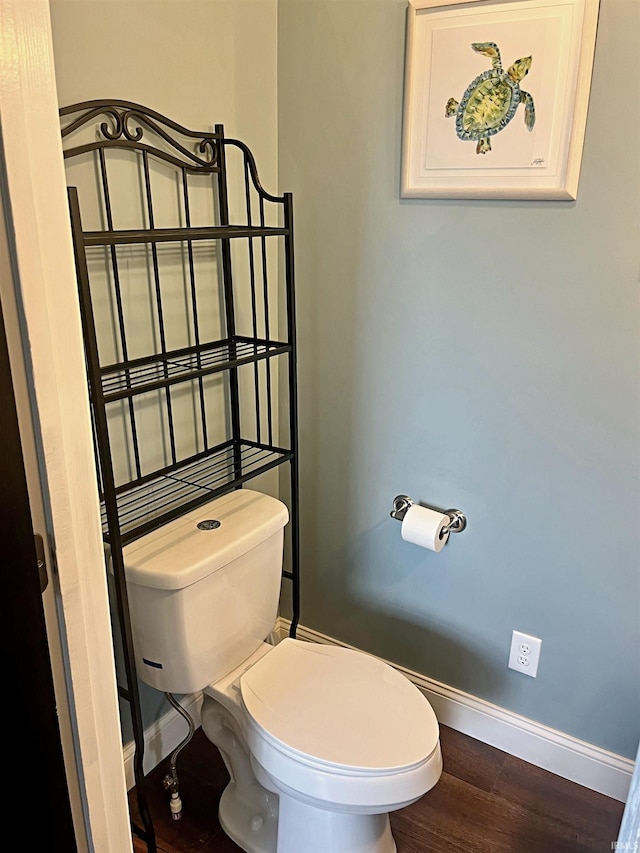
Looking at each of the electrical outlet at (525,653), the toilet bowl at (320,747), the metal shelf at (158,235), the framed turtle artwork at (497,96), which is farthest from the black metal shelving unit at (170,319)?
the electrical outlet at (525,653)

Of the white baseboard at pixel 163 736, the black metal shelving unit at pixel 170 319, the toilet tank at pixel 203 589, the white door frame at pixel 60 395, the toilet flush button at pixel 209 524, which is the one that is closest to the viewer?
the white door frame at pixel 60 395

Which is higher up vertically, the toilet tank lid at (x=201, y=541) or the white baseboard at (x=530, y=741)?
the toilet tank lid at (x=201, y=541)

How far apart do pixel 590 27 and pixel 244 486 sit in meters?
1.39

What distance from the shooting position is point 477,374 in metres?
1.67

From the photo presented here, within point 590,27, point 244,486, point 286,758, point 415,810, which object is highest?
point 590,27

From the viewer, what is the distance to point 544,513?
1666mm

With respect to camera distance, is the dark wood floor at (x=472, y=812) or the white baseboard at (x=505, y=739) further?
the white baseboard at (x=505, y=739)

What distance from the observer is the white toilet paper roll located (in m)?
1.73

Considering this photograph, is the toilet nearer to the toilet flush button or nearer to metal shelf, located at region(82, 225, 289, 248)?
the toilet flush button

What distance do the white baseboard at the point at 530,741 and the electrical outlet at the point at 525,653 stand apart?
0.52 feet

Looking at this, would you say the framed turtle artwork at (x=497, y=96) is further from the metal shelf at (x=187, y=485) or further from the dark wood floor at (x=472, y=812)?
the dark wood floor at (x=472, y=812)

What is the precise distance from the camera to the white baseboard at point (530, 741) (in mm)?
1741

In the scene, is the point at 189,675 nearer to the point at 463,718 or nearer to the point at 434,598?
the point at 434,598

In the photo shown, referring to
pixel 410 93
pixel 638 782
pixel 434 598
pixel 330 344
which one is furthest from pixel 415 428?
pixel 638 782
